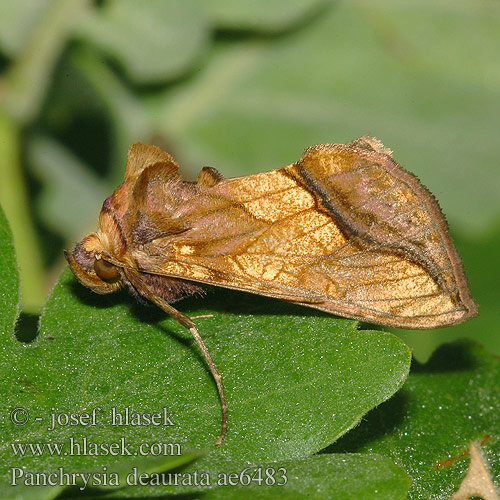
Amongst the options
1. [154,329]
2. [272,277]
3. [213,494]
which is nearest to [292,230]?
[272,277]

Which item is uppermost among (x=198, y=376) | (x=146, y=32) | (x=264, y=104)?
(x=146, y=32)

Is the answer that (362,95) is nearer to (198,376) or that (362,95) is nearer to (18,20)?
(18,20)

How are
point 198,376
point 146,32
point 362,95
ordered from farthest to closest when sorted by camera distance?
1. point 362,95
2. point 146,32
3. point 198,376

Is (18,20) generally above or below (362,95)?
above

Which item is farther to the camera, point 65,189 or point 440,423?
point 65,189

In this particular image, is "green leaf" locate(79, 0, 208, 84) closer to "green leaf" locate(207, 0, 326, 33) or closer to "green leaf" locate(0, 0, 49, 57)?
"green leaf" locate(207, 0, 326, 33)

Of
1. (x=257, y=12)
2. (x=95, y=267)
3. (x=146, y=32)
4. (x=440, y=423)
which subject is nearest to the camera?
(x=440, y=423)

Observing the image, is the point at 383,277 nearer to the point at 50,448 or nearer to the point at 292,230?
the point at 292,230

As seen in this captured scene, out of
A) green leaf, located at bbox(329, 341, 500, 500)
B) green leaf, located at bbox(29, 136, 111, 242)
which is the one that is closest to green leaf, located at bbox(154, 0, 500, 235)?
green leaf, located at bbox(29, 136, 111, 242)

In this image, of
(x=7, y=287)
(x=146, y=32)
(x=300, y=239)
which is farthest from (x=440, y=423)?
(x=146, y=32)
